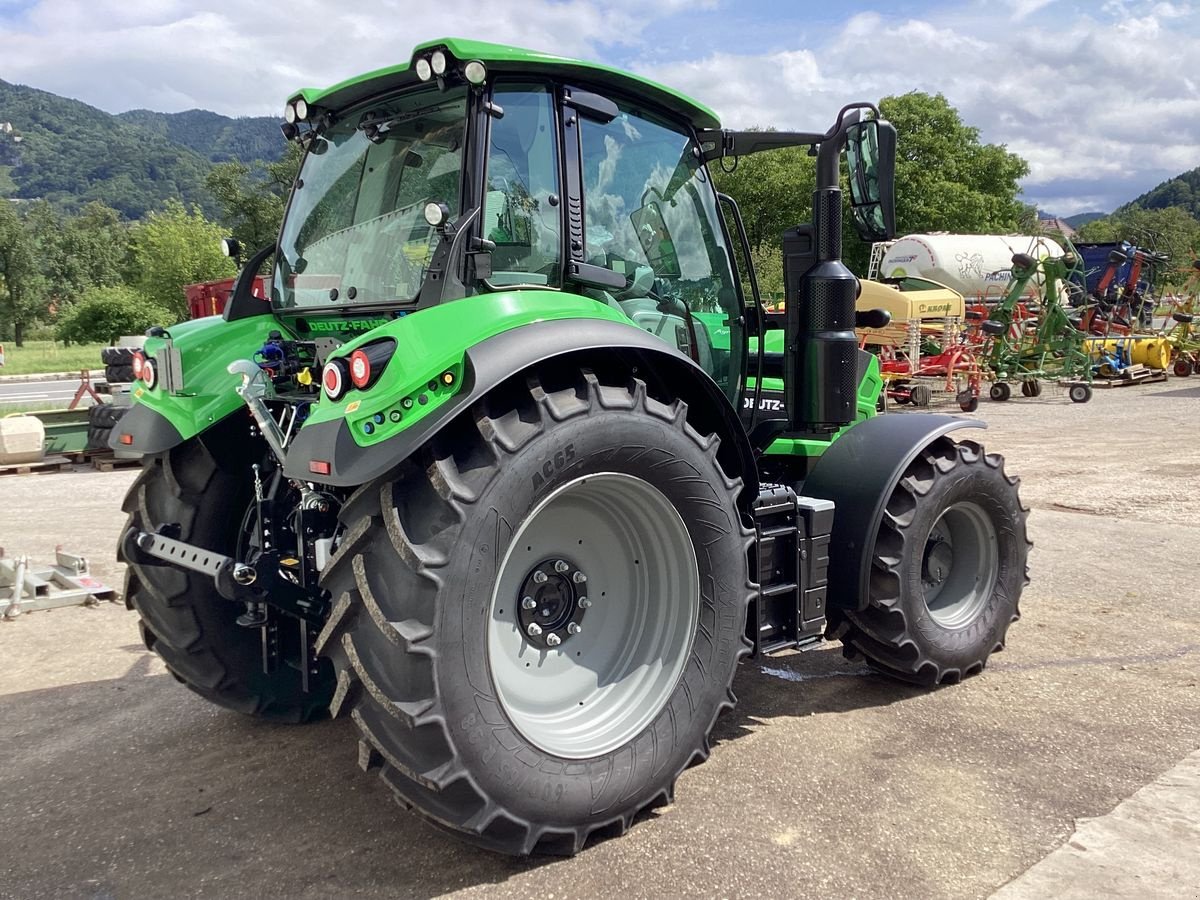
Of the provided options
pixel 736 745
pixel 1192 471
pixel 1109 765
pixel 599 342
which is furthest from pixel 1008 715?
pixel 1192 471

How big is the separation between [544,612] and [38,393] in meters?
25.1

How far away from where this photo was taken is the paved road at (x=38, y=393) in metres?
20.5

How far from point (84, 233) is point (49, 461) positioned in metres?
57.8

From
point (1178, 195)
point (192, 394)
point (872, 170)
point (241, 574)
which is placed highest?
point (1178, 195)

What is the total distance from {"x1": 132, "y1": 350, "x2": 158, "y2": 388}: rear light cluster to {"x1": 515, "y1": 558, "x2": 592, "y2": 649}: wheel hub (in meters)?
1.74

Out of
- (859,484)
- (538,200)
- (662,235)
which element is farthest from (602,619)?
(662,235)

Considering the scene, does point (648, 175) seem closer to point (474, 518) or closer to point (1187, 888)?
point (474, 518)

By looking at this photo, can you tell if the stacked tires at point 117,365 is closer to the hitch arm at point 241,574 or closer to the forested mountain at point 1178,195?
the hitch arm at point 241,574

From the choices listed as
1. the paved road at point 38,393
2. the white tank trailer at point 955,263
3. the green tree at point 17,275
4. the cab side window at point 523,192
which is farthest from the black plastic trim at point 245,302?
the green tree at point 17,275

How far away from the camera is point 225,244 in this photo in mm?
4203

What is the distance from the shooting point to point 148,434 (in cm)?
358

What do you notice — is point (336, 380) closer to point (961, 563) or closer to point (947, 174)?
point (961, 563)

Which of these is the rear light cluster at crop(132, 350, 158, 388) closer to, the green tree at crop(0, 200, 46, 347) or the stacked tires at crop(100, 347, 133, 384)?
the stacked tires at crop(100, 347, 133, 384)

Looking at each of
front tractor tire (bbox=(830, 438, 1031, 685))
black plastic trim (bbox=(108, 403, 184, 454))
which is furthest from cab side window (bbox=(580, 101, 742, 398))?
black plastic trim (bbox=(108, 403, 184, 454))
